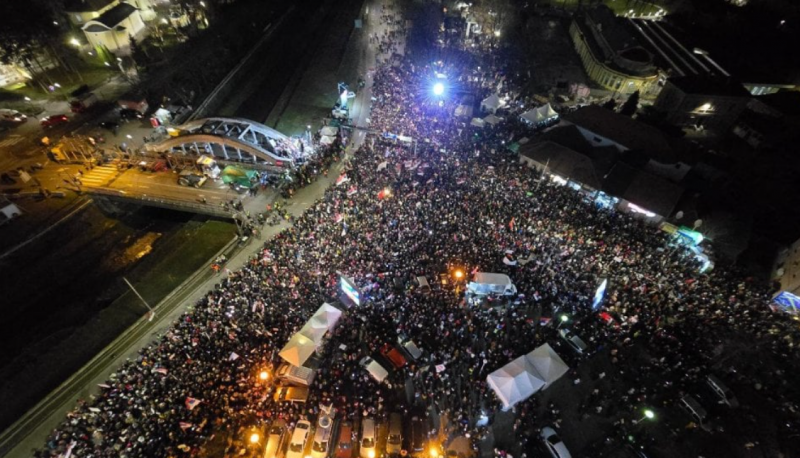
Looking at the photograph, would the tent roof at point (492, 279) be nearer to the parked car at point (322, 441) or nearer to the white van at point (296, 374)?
the white van at point (296, 374)

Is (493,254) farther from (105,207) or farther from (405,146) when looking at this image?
(105,207)

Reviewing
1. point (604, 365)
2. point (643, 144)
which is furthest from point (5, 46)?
point (643, 144)

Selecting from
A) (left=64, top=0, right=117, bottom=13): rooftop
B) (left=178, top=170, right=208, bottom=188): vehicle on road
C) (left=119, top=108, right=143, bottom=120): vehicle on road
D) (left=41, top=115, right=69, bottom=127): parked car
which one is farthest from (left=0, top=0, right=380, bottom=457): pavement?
(left=64, top=0, right=117, bottom=13): rooftop

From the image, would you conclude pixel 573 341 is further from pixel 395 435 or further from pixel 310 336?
pixel 310 336

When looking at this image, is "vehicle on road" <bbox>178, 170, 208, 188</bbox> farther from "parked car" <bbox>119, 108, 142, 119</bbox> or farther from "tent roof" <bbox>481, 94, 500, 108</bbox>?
"tent roof" <bbox>481, 94, 500, 108</bbox>

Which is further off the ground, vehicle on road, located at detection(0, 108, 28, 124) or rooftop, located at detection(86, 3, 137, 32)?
rooftop, located at detection(86, 3, 137, 32)

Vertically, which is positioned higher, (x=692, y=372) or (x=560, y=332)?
(x=560, y=332)
